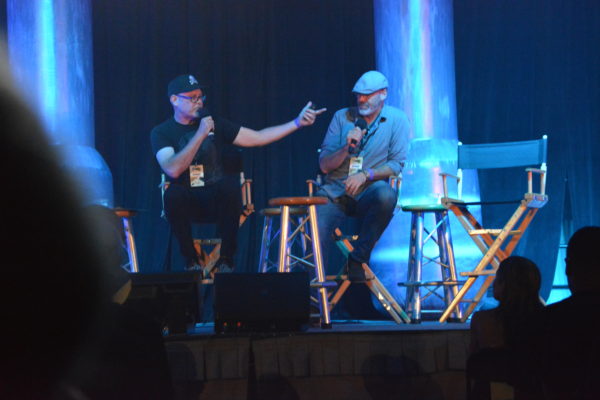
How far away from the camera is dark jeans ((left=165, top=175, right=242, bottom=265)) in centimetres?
510

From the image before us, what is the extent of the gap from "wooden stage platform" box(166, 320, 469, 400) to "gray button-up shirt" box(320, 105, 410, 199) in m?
1.48

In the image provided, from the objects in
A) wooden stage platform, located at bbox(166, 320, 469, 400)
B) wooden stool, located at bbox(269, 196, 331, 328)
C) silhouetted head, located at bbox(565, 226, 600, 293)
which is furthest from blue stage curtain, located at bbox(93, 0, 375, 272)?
silhouetted head, located at bbox(565, 226, 600, 293)

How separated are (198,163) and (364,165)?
A: 1091 mm

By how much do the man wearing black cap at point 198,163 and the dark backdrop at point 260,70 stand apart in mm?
1332

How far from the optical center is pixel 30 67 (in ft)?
19.6

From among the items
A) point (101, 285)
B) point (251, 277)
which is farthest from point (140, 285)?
point (101, 285)

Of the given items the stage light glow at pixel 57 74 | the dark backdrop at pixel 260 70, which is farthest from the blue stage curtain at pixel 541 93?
the stage light glow at pixel 57 74

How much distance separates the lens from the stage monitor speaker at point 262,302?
4.09m

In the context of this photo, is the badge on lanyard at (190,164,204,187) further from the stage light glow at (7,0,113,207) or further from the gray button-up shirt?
the stage light glow at (7,0,113,207)

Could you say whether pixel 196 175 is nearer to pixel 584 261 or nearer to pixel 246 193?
pixel 246 193

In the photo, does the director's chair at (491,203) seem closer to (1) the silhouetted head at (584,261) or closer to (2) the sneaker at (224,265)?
(2) the sneaker at (224,265)

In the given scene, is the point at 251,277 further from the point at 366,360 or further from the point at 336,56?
the point at 336,56

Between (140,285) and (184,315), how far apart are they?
26 centimetres

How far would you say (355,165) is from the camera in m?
4.93
